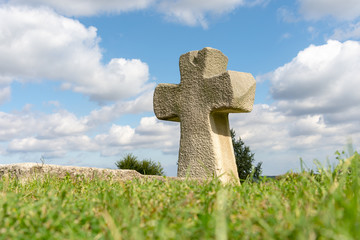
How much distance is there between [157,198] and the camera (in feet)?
8.28

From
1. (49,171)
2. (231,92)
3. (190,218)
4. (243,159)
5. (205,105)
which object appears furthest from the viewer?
(243,159)

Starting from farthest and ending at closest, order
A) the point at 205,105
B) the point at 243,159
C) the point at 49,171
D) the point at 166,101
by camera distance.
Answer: the point at 243,159, the point at 166,101, the point at 205,105, the point at 49,171

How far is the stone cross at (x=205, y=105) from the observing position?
6543 mm

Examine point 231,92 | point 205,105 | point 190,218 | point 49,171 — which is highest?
point 231,92

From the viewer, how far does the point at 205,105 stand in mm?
6750

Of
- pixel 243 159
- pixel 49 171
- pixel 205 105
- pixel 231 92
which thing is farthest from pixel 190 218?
pixel 243 159

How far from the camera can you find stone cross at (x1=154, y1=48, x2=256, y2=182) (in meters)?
6.54

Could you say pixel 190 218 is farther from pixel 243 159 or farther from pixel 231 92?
pixel 243 159

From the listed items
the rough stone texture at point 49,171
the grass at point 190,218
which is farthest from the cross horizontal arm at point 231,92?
the grass at point 190,218

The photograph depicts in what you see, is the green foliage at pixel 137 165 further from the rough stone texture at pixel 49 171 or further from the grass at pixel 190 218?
the grass at pixel 190 218

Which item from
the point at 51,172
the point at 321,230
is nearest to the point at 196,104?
the point at 51,172

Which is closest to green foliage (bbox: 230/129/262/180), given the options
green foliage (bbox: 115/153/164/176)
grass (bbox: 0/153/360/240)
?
green foliage (bbox: 115/153/164/176)

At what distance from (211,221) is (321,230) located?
478mm

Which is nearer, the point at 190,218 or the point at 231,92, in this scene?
the point at 190,218
